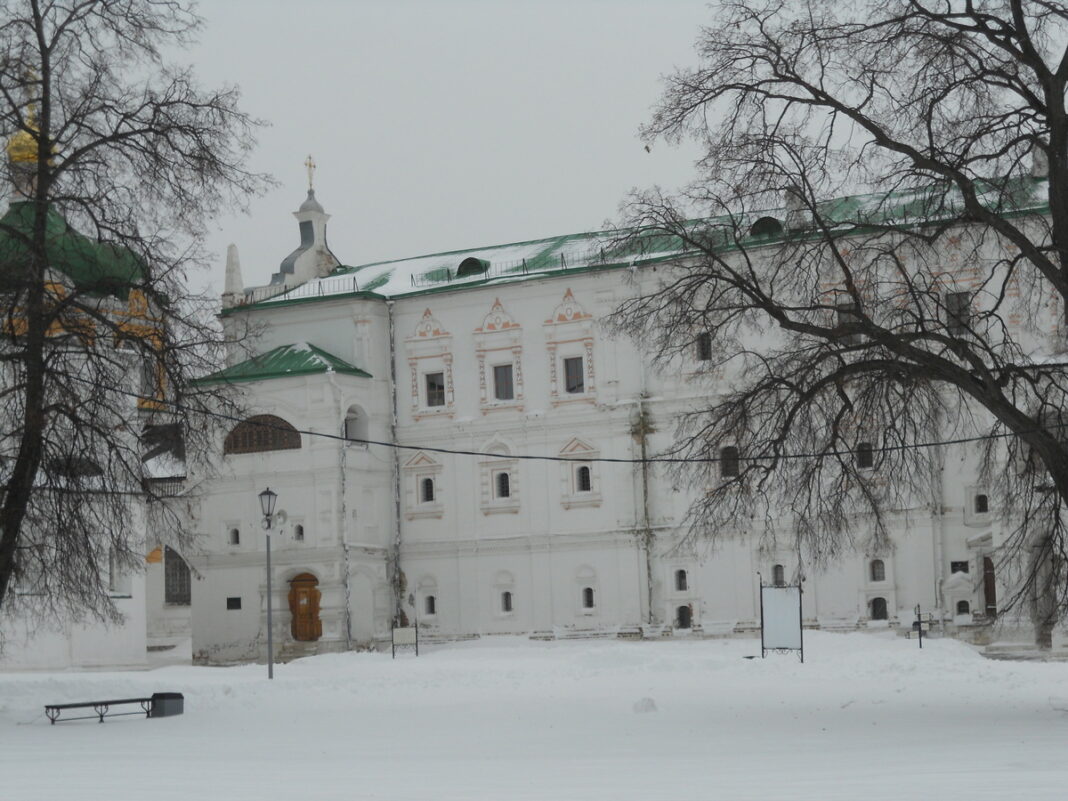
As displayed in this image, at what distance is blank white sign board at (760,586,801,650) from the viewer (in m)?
31.6

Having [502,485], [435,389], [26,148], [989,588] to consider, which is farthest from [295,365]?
[26,148]

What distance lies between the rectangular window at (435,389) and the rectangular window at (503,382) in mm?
1700

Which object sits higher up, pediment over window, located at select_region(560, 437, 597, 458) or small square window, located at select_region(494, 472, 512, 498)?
pediment over window, located at select_region(560, 437, 597, 458)

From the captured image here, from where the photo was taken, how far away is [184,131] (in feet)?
73.8

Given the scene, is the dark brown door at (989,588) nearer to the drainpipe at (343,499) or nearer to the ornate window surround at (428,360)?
the ornate window surround at (428,360)

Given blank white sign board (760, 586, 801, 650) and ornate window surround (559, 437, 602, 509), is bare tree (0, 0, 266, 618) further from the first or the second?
ornate window surround (559, 437, 602, 509)

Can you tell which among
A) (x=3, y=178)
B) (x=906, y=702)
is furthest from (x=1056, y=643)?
(x=3, y=178)

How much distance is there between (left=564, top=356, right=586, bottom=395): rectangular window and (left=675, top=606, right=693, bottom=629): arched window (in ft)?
22.6

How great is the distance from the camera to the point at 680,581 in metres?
47.1

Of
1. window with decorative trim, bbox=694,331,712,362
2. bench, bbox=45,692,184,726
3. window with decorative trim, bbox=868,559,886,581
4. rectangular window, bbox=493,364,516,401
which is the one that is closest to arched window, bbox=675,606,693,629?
window with decorative trim, bbox=868,559,886,581

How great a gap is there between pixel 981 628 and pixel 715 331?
24.7 meters

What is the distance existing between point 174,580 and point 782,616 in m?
30.3

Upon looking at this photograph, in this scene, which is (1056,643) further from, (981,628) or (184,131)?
(184,131)

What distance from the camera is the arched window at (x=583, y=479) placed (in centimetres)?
4819
